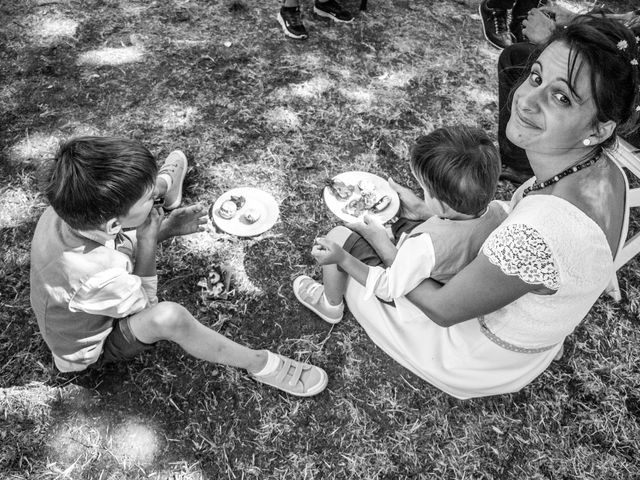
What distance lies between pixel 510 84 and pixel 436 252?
6.56ft

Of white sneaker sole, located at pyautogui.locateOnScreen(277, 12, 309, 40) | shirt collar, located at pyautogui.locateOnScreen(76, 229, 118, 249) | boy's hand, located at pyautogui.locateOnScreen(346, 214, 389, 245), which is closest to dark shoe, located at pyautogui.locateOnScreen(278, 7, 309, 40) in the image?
white sneaker sole, located at pyautogui.locateOnScreen(277, 12, 309, 40)

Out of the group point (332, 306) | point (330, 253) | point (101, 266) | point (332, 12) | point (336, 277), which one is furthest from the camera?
point (332, 12)

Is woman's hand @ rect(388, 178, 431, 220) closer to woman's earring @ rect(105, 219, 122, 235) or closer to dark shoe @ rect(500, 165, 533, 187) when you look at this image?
dark shoe @ rect(500, 165, 533, 187)

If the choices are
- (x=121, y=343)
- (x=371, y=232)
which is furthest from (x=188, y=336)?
(x=371, y=232)

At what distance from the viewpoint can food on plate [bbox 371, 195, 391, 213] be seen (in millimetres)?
2863

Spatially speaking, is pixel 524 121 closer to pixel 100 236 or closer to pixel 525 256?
pixel 525 256

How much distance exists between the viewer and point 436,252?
69.4 inches

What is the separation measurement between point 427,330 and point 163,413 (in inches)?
52.7

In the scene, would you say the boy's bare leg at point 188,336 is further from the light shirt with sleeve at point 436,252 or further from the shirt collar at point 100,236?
the light shirt with sleeve at point 436,252

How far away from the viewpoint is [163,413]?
7.07ft

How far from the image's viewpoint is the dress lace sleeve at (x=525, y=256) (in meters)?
1.47

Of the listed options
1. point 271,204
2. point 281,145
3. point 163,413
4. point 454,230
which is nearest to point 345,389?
point 163,413

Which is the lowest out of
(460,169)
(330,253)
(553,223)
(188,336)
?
(188,336)

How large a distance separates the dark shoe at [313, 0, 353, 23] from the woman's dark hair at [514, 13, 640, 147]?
3302 millimetres
